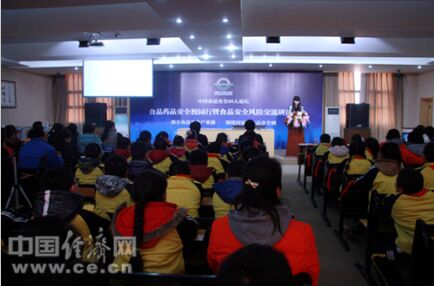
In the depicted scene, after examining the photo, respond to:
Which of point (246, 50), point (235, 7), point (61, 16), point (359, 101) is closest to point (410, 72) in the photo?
point (359, 101)

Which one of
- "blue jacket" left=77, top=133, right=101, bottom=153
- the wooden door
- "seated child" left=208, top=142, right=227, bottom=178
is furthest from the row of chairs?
the wooden door

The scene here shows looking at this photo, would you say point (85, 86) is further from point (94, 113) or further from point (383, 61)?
point (383, 61)

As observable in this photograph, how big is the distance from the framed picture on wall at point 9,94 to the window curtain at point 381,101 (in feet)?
34.7

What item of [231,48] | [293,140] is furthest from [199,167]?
[293,140]

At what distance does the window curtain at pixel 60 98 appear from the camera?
12945mm

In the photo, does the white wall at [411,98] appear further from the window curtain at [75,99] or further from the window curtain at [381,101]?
the window curtain at [75,99]

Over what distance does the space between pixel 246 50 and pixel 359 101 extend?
5325 mm

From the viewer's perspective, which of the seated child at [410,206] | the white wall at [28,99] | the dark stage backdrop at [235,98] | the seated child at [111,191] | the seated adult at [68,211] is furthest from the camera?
the dark stage backdrop at [235,98]

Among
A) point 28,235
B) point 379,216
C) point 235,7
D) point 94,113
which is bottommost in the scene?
point 379,216

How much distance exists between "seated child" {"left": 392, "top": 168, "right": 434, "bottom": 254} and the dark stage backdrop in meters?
9.19

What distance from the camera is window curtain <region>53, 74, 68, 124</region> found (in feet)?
42.5

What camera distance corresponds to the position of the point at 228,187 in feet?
9.12

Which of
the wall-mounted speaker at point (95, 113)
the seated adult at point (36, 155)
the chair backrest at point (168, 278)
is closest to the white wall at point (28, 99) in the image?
the wall-mounted speaker at point (95, 113)

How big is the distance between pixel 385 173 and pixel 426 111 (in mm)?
9622
